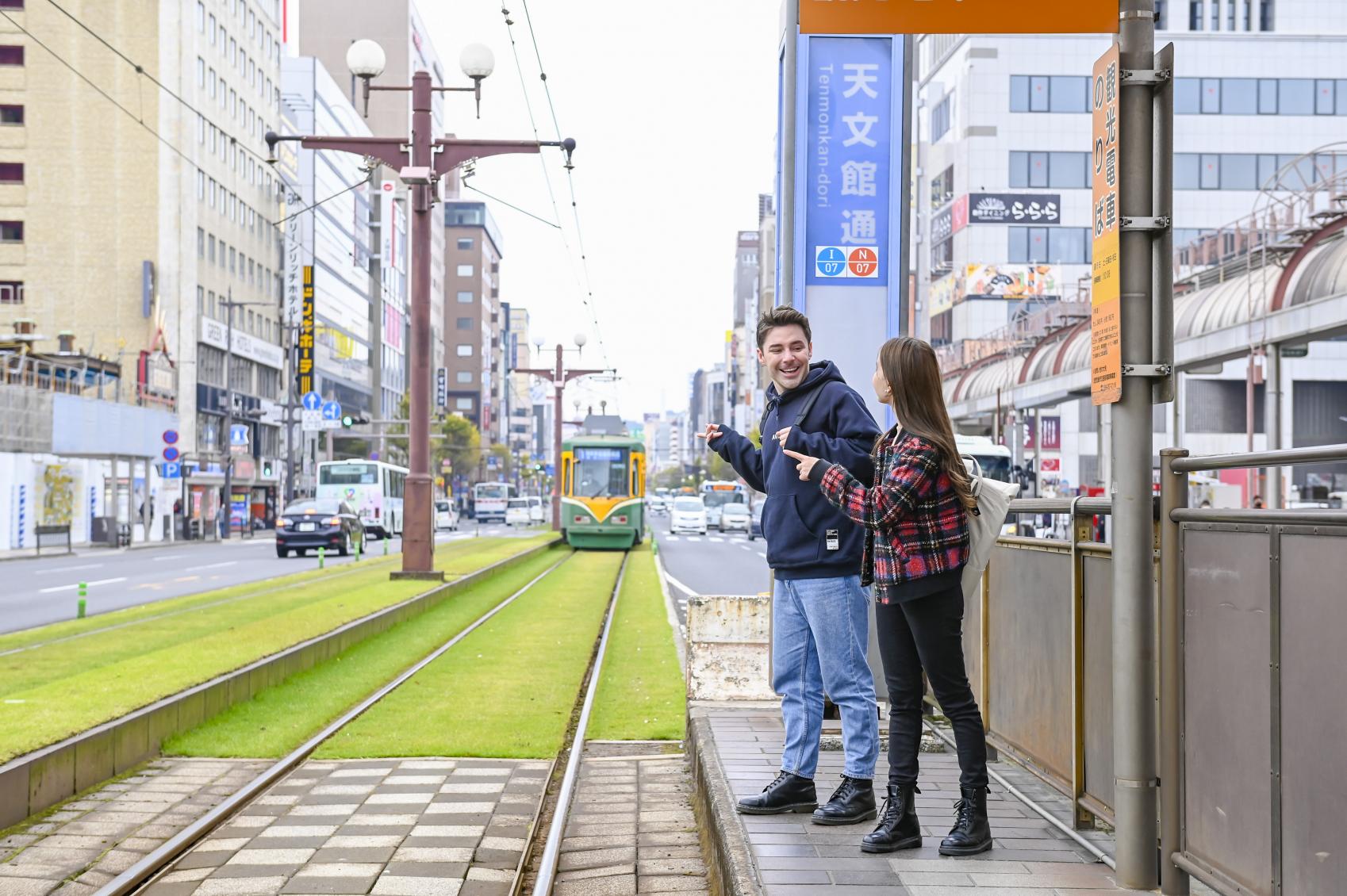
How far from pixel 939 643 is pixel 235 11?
8222cm

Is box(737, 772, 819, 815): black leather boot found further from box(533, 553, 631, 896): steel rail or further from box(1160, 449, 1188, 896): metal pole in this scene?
box(1160, 449, 1188, 896): metal pole

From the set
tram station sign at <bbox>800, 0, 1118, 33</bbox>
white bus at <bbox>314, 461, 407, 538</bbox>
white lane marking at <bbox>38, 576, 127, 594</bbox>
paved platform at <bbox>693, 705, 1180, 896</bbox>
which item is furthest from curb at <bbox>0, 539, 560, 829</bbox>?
white bus at <bbox>314, 461, 407, 538</bbox>

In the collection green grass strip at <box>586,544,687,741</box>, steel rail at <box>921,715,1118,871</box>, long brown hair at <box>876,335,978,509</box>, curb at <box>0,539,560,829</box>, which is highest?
long brown hair at <box>876,335,978,509</box>

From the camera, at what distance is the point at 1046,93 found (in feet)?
227

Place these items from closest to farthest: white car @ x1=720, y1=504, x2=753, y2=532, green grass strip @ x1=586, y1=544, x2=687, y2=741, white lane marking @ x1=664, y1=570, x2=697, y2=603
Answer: green grass strip @ x1=586, y1=544, x2=687, y2=741
white lane marking @ x1=664, y1=570, x2=697, y2=603
white car @ x1=720, y1=504, x2=753, y2=532

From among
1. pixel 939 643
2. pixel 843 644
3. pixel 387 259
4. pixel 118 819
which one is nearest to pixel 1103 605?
pixel 939 643

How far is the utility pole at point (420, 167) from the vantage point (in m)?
21.9

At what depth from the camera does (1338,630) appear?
10.6ft

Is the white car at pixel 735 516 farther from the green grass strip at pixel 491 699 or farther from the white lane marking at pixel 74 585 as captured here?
the green grass strip at pixel 491 699

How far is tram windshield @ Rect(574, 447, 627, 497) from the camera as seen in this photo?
4094 cm

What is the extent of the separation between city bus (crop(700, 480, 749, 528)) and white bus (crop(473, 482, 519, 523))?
18564 mm

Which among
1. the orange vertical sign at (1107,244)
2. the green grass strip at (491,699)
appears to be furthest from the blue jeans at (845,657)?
the green grass strip at (491,699)

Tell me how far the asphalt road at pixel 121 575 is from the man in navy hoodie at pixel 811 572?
13057mm

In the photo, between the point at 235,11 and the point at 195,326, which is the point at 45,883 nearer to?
the point at 195,326
